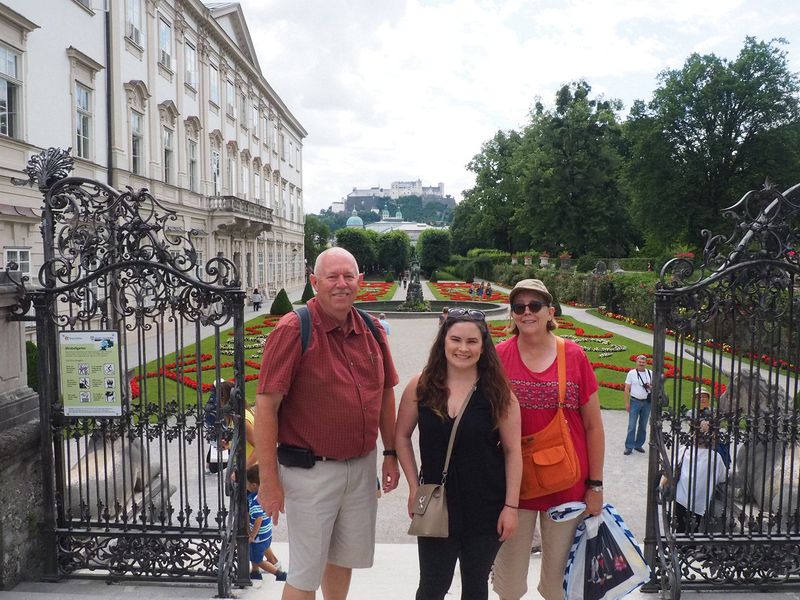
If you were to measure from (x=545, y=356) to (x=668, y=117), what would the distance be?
33.6m

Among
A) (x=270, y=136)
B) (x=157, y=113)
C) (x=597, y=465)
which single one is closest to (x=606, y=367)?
(x=597, y=465)

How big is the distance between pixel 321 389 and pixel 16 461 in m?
2.51

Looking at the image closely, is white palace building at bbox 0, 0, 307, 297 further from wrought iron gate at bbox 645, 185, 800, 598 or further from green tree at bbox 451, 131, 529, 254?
green tree at bbox 451, 131, 529, 254

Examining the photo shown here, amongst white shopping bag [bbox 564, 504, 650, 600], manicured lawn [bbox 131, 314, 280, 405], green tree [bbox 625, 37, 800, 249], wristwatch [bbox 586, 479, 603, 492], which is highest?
green tree [bbox 625, 37, 800, 249]

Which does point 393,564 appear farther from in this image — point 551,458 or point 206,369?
point 206,369

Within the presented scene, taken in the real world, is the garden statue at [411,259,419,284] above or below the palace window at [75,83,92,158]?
below

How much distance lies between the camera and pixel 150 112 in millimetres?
Result: 20812

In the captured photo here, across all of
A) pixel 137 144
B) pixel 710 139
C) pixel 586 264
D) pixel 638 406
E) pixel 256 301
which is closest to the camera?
pixel 638 406

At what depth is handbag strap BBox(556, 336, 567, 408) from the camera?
11.0 feet

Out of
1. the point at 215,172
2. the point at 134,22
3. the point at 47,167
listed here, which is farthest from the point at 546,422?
the point at 215,172

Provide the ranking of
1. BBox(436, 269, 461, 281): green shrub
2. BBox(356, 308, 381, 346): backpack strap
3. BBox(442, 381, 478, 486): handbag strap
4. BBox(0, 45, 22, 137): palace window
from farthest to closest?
BBox(436, 269, 461, 281): green shrub
BBox(0, 45, 22, 137): palace window
BBox(356, 308, 381, 346): backpack strap
BBox(442, 381, 478, 486): handbag strap

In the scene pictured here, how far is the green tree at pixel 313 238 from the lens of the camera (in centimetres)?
6706

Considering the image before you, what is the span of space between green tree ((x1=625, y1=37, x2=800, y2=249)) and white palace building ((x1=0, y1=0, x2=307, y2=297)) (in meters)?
20.8

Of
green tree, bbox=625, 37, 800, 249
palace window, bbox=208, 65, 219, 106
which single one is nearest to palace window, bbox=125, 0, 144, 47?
palace window, bbox=208, 65, 219, 106
